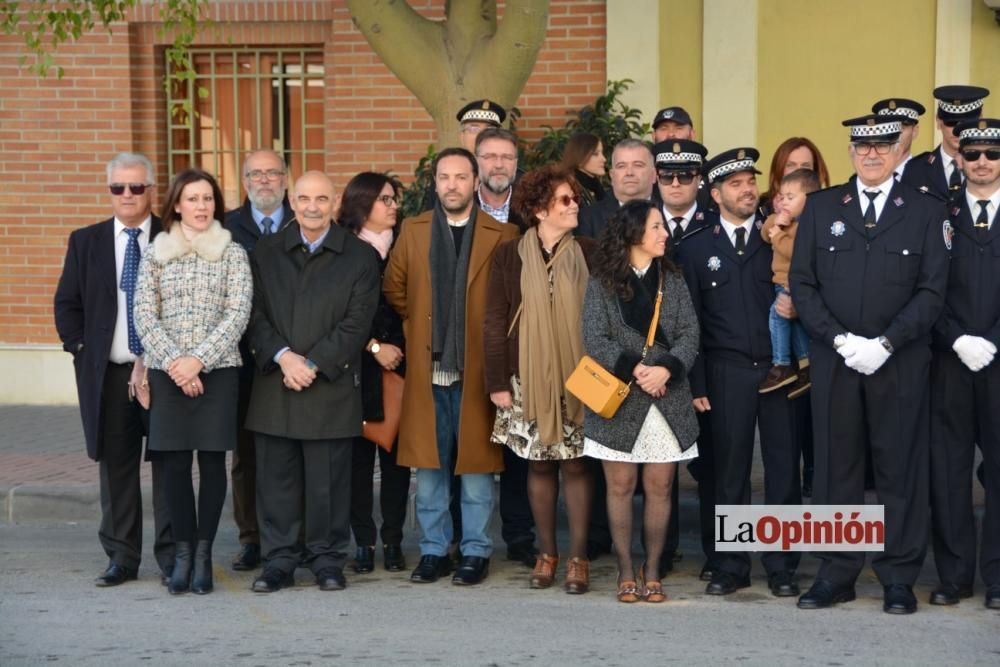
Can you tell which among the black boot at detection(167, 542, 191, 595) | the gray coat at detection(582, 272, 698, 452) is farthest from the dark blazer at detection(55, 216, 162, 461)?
the gray coat at detection(582, 272, 698, 452)

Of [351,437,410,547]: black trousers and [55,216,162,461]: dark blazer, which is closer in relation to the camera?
[55,216,162,461]: dark blazer

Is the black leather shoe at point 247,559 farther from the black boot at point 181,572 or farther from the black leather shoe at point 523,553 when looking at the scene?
the black leather shoe at point 523,553

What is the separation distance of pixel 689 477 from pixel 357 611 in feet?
10.0

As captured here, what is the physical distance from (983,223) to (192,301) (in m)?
3.61

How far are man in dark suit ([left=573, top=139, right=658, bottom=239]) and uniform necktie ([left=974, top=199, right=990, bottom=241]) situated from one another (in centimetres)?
167

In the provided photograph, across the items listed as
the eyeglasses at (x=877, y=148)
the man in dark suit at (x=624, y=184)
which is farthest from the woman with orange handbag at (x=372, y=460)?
the eyeglasses at (x=877, y=148)

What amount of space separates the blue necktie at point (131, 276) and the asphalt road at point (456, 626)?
1172mm

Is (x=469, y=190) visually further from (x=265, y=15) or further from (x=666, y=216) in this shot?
(x=265, y=15)

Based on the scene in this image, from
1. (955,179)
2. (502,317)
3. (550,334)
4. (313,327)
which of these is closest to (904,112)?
(955,179)

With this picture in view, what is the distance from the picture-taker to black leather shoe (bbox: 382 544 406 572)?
750 cm

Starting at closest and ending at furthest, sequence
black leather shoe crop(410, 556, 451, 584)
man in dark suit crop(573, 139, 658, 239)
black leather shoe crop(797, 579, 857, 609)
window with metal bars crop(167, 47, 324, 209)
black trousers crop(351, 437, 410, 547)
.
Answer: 1. black leather shoe crop(797, 579, 857, 609)
2. black leather shoe crop(410, 556, 451, 584)
3. man in dark suit crop(573, 139, 658, 239)
4. black trousers crop(351, 437, 410, 547)
5. window with metal bars crop(167, 47, 324, 209)

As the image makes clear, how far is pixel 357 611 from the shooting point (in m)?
6.64

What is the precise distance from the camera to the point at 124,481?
7.33m

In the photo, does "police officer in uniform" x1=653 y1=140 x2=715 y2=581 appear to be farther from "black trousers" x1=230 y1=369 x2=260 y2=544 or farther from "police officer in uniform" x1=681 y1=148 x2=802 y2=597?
"black trousers" x1=230 y1=369 x2=260 y2=544
